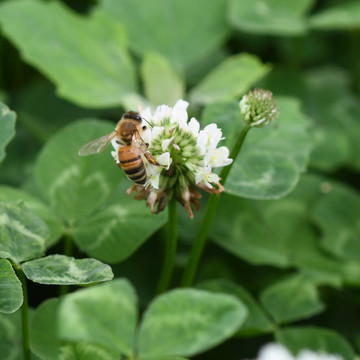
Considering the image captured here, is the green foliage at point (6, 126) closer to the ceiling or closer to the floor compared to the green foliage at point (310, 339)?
closer to the ceiling

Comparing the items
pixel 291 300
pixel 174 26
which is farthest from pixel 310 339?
pixel 174 26

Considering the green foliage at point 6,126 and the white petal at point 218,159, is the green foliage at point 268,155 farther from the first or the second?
the green foliage at point 6,126

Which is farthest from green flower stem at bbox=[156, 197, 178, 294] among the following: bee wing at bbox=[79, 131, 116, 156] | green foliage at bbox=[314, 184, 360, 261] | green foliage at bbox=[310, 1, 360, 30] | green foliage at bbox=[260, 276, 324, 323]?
green foliage at bbox=[310, 1, 360, 30]

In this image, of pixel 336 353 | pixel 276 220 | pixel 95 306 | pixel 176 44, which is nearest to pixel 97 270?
pixel 95 306

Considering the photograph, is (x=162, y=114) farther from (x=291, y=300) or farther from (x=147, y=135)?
(x=291, y=300)

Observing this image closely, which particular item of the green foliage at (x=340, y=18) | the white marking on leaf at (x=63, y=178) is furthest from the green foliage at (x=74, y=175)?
the green foliage at (x=340, y=18)

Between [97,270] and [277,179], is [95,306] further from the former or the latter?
[277,179]

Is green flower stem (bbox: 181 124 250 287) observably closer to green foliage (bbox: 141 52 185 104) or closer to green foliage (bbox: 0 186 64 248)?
green foliage (bbox: 0 186 64 248)
